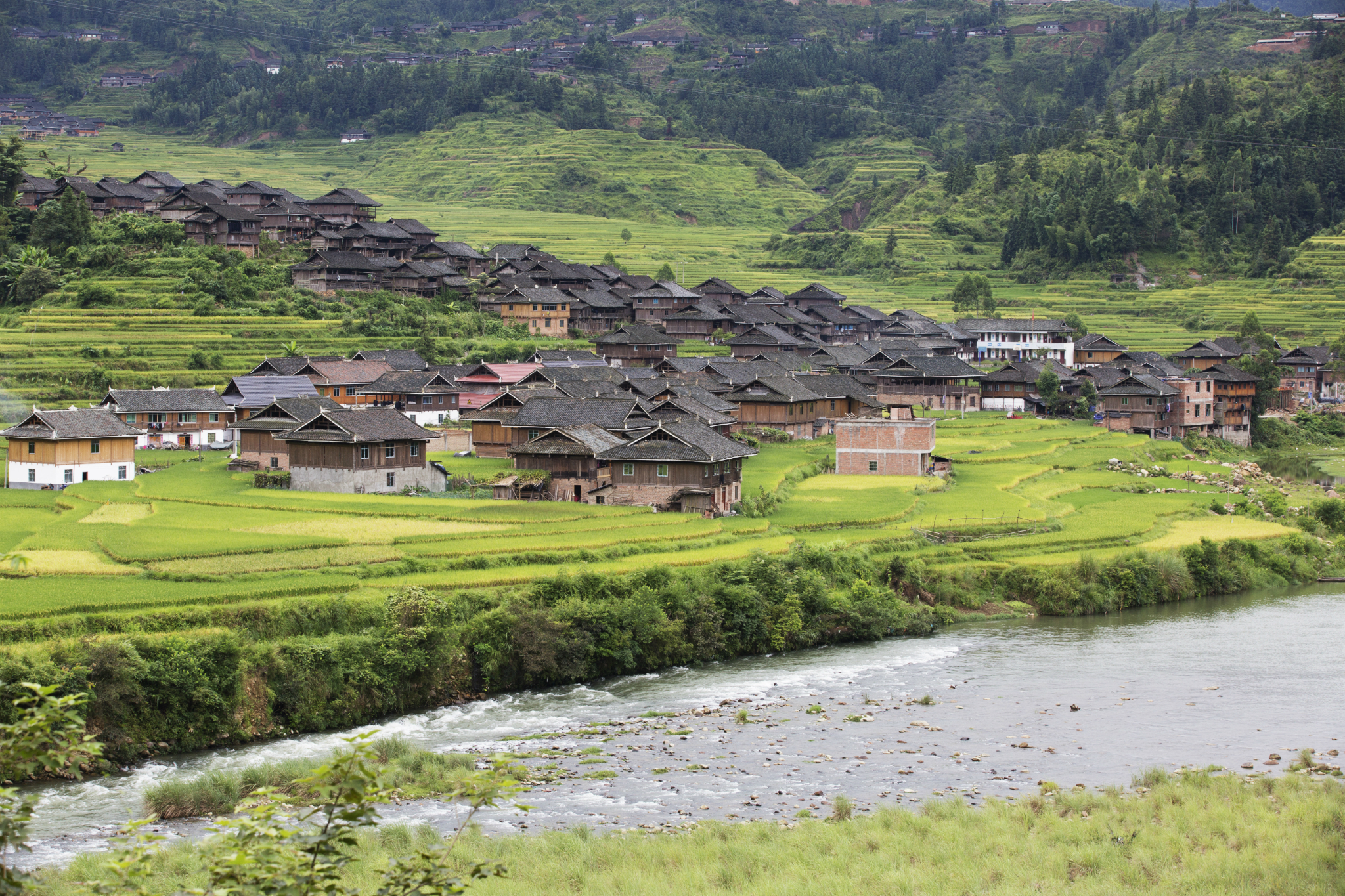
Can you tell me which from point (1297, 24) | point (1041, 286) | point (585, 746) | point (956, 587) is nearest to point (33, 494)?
point (585, 746)

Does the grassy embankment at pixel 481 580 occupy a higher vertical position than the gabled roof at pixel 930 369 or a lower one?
lower

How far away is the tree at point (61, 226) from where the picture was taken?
3302 inches

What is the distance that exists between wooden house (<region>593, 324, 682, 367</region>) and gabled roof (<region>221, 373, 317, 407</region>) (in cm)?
2524

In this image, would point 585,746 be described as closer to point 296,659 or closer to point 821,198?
point 296,659

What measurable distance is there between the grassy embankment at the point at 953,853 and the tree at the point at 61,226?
72.3 metres

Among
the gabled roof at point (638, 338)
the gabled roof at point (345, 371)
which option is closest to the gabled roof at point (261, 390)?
the gabled roof at point (345, 371)

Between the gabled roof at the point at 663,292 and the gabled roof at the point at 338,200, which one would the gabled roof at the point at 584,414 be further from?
the gabled roof at the point at 338,200

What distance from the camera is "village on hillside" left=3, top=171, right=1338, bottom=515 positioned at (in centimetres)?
4856

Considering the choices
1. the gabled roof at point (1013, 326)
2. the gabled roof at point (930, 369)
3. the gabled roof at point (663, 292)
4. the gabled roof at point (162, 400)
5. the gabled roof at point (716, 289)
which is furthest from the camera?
the gabled roof at point (716, 289)

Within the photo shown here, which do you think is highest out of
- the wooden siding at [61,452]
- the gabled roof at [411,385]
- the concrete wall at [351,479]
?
the gabled roof at [411,385]

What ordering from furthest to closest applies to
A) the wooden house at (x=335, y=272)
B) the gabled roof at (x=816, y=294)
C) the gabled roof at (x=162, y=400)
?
the gabled roof at (x=816, y=294) < the wooden house at (x=335, y=272) < the gabled roof at (x=162, y=400)

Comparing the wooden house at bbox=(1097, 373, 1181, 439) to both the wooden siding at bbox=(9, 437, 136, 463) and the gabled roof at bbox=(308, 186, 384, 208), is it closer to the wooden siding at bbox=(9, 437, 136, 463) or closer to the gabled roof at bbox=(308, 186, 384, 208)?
the wooden siding at bbox=(9, 437, 136, 463)

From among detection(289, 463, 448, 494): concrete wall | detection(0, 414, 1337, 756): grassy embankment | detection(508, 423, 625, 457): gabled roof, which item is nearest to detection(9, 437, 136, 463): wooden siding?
detection(0, 414, 1337, 756): grassy embankment

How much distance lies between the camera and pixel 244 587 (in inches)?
1262
